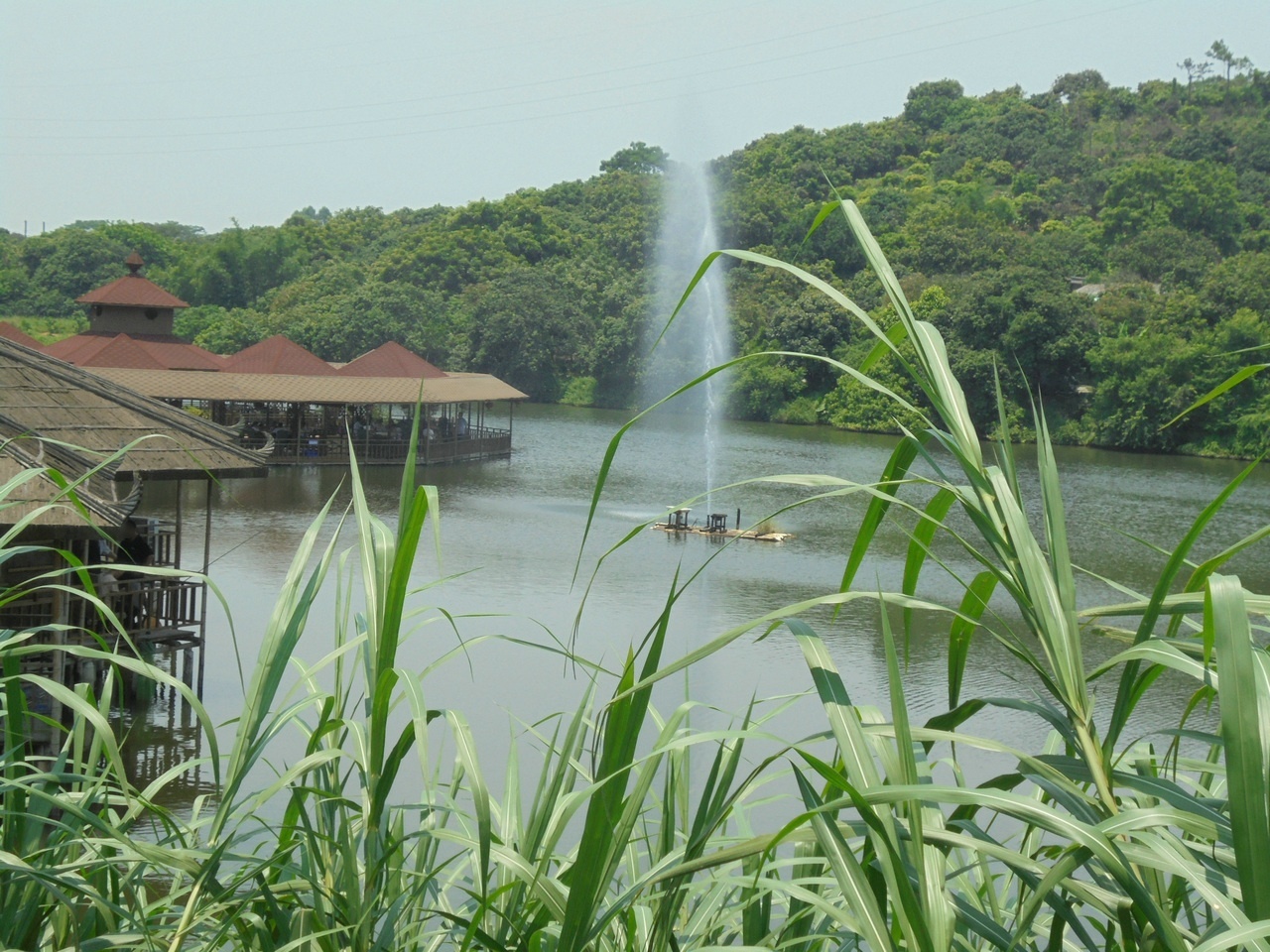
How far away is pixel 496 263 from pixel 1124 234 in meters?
19.3

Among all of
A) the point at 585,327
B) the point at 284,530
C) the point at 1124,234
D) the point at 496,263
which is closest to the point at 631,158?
the point at 496,263

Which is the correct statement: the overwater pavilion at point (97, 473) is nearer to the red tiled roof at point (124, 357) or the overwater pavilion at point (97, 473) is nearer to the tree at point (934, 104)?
the red tiled roof at point (124, 357)

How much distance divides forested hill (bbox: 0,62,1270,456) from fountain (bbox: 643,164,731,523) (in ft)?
2.20

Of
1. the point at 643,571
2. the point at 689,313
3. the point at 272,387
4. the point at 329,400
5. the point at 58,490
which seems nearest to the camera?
the point at 58,490

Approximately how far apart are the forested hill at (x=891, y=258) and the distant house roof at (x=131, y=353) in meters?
12.9

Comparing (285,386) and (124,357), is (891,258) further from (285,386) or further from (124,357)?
(124,357)

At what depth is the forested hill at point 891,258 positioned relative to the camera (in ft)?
95.2

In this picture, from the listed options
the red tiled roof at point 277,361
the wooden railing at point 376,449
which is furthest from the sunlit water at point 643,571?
the red tiled roof at point 277,361

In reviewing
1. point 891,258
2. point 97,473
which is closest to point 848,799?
point 97,473

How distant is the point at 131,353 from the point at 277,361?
2467mm

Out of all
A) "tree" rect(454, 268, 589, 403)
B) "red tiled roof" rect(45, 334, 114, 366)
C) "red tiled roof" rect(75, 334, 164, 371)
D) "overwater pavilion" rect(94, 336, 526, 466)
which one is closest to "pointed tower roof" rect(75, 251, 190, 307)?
"red tiled roof" rect(45, 334, 114, 366)

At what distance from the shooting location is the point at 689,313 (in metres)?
35.5

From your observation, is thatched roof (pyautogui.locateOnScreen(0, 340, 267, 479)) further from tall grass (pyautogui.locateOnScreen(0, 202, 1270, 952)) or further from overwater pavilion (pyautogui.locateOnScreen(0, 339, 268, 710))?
tall grass (pyautogui.locateOnScreen(0, 202, 1270, 952))

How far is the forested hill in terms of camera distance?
95.2 feet
